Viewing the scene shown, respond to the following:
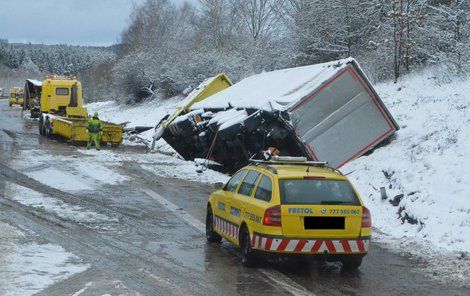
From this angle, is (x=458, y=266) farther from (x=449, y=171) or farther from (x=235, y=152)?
(x=235, y=152)

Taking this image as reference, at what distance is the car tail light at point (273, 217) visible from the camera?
26.6 feet

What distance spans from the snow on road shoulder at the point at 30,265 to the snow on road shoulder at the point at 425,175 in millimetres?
5312

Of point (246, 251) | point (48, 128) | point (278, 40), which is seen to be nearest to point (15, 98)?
point (48, 128)

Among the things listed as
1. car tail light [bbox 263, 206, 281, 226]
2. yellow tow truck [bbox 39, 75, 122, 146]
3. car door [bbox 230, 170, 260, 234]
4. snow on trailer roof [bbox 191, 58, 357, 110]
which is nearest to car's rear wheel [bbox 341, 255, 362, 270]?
car tail light [bbox 263, 206, 281, 226]

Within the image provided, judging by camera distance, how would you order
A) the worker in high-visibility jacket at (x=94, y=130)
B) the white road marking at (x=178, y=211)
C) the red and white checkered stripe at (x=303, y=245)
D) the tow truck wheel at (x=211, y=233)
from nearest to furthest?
the red and white checkered stripe at (x=303, y=245), the tow truck wheel at (x=211, y=233), the white road marking at (x=178, y=211), the worker in high-visibility jacket at (x=94, y=130)

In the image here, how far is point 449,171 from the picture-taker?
40.7 feet

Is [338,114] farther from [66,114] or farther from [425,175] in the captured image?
[66,114]

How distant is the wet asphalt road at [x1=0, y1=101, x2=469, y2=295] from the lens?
755cm

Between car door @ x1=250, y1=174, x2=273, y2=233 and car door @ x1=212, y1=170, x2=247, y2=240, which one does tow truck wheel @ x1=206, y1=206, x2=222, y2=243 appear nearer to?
car door @ x1=212, y1=170, x2=247, y2=240

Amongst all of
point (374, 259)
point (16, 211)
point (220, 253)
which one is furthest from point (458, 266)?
point (16, 211)

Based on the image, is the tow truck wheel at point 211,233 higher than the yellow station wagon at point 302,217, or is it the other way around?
the yellow station wagon at point 302,217

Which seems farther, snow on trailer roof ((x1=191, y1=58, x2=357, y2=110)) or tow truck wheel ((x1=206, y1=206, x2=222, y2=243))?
snow on trailer roof ((x1=191, y1=58, x2=357, y2=110))

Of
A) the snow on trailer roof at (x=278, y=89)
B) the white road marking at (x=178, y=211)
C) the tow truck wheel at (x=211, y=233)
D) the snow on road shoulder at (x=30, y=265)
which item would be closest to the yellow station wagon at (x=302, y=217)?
the tow truck wheel at (x=211, y=233)

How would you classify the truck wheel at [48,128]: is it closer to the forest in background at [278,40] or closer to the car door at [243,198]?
the forest in background at [278,40]
